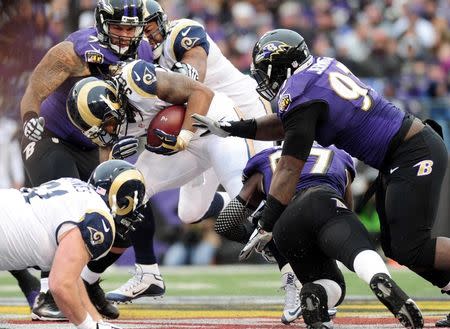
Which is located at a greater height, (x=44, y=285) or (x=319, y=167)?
(x=319, y=167)

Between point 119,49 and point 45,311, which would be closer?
point 45,311

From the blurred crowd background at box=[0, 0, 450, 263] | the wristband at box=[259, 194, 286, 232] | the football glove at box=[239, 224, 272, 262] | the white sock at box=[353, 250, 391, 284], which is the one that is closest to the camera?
the white sock at box=[353, 250, 391, 284]

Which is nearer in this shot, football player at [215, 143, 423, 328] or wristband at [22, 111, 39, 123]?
football player at [215, 143, 423, 328]

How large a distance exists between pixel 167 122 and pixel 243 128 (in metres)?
0.69

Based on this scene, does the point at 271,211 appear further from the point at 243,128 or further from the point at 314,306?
the point at 243,128

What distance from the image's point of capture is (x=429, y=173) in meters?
5.24

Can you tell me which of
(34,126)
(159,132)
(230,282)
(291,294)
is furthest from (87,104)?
(230,282)

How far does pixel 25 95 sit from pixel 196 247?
19.8ft

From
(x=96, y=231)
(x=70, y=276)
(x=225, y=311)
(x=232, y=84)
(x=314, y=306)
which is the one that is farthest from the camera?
(x=232, y=84)

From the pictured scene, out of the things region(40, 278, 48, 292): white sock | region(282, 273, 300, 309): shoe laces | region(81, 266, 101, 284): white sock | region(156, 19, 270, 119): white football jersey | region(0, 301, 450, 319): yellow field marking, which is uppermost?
region(156, 19, 270, 119): white football jersey

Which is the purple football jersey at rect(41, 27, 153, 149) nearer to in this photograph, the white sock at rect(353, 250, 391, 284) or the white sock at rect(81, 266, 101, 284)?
the white sock at rect(81, 266, 101, 284)

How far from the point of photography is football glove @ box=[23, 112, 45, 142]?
21.5 feet

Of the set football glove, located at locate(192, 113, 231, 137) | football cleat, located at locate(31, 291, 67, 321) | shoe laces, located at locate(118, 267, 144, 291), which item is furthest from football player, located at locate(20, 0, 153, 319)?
football glove, located at locate(192, 113, 231, 137)

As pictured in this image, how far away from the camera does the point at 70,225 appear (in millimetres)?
4676
